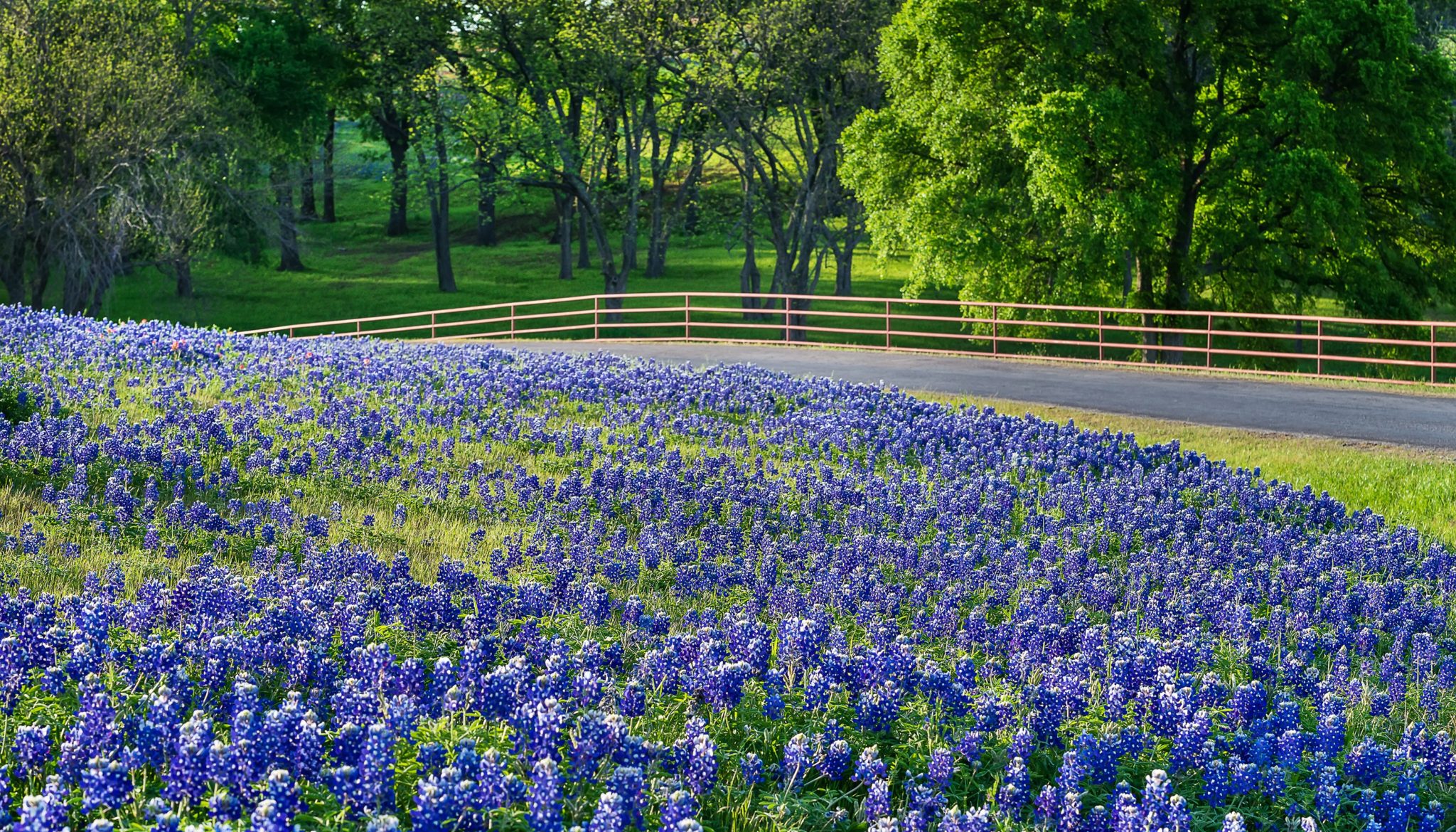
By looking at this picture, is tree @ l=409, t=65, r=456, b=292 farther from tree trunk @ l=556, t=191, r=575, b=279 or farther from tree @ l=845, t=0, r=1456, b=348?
tree @ l=845, t=0, r=1456, b=348

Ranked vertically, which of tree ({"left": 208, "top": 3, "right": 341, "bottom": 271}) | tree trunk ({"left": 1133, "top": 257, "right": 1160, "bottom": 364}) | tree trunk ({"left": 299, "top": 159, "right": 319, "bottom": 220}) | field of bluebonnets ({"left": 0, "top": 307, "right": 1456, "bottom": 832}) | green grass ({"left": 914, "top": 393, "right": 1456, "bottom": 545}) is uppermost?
tree ({"left": 208, "top": 3, "right": 341, "bottom": 271})

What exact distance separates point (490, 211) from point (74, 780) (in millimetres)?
61224

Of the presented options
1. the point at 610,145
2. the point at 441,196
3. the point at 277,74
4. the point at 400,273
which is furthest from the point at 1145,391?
the point at 400,273

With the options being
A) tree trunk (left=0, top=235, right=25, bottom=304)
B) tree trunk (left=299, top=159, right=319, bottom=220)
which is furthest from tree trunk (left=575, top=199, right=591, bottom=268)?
tree trunk (left=0, top=235, right=25, bottom=304)

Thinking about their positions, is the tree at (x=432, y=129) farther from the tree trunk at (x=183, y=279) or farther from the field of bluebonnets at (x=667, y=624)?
the field of bluebonnets at (x=667, y=624)

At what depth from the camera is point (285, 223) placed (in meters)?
40.2

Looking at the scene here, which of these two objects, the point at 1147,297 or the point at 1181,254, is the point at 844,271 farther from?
the point at 1181,254

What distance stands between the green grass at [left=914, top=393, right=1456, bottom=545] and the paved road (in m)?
0.55

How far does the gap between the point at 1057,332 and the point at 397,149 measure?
28.8m

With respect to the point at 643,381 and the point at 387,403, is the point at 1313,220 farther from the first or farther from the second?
the point at 387,403

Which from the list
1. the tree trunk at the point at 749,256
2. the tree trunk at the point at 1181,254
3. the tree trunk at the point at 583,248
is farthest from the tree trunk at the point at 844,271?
the tree trunk at the point at 1181,254

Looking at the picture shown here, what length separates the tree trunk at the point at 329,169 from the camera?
55.8 metres

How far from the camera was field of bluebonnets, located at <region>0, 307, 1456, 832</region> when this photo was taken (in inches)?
179

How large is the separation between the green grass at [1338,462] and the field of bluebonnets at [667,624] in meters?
1.33
